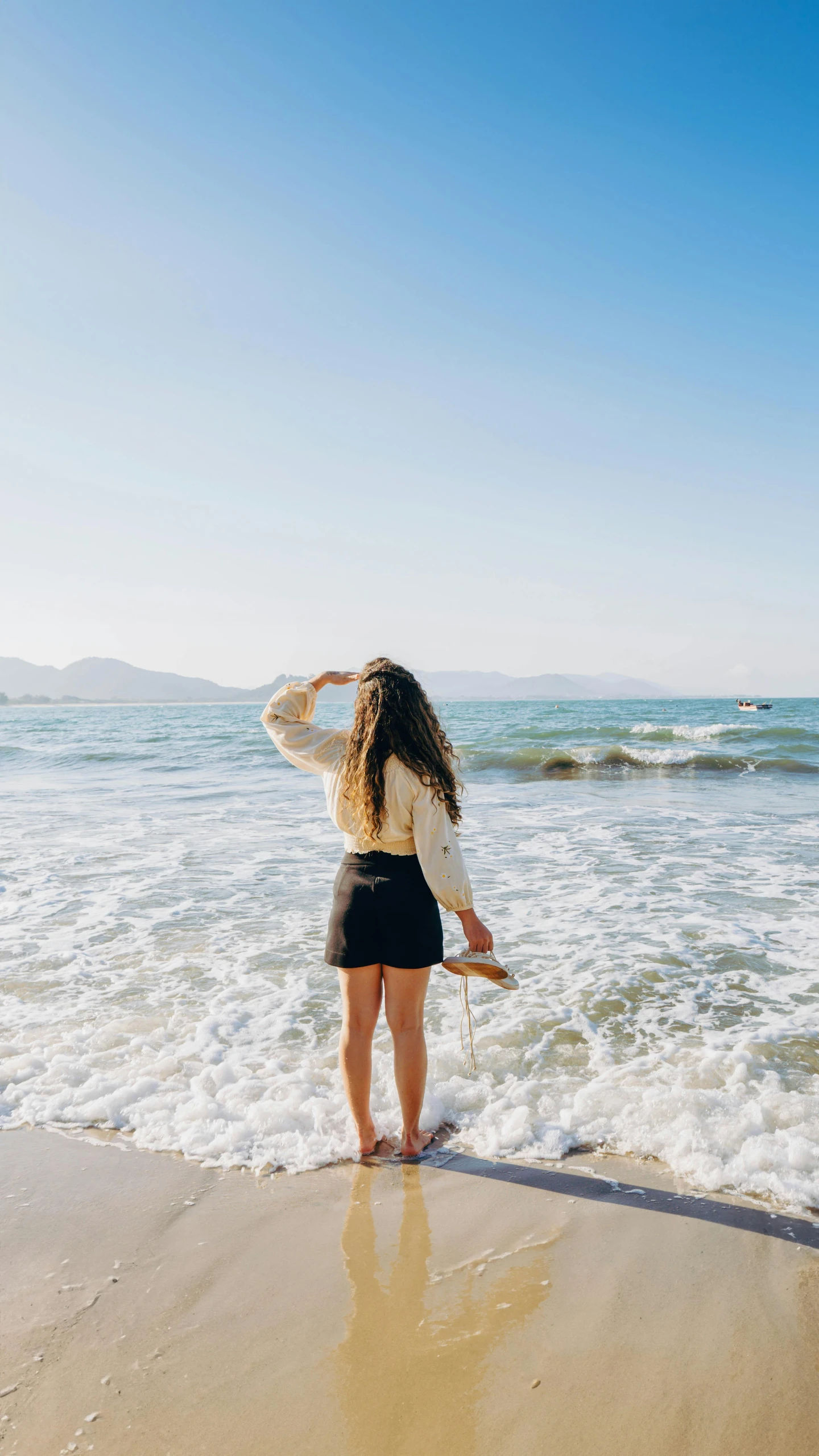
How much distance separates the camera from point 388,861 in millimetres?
3027

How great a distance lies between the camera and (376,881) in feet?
9.90

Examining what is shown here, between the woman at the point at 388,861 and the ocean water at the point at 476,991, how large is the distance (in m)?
→ 0.52

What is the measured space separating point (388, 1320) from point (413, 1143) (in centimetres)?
94

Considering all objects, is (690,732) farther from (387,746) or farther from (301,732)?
(387,746)

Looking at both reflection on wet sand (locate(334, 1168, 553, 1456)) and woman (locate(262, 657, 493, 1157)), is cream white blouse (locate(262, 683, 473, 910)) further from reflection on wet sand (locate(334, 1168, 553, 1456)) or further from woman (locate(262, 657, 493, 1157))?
reflection on wet sand (locate(334, 1168, 553, 1456))

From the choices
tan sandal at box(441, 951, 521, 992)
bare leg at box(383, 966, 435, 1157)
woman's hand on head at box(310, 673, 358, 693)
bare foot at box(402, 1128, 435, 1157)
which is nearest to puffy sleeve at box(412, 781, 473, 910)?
tan sandal at box(441, 951, 521, 992)

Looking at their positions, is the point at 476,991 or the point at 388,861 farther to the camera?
the point at 476,991

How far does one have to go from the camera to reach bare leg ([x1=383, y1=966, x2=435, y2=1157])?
311cm

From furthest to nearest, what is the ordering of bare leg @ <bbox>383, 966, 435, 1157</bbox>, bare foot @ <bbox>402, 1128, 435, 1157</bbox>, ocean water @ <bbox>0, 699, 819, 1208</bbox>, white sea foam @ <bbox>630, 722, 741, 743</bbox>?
1. white sea foam @ <bbox>630, 722, 741, 743</bbox>
2. ocean water @ <bbox>0, 699, 819, 1208</bbox>
3. bare foot @ <bbox>402, 1128, 435, 1157</bbox>
4. bare leg @ <bbox>383, 966, 435, 1157</bbox>

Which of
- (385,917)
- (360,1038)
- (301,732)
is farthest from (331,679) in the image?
(360,1038)

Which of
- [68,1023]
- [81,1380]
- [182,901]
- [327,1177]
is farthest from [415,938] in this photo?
[182,901]

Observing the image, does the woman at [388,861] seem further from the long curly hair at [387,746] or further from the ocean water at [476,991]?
the ocean water at [476,991]

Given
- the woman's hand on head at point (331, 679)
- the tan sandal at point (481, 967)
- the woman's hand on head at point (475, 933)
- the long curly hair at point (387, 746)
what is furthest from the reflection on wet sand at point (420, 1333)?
the woman's hand on head at point (331, 679)

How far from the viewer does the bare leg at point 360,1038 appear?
3.13 m
